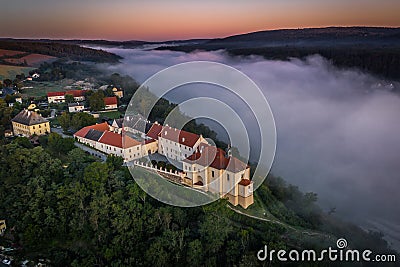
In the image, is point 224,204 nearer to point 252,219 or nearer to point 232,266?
point 252,219

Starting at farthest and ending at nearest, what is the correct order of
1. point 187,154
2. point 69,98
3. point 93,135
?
point 69,98
point 93,135
point 187,154

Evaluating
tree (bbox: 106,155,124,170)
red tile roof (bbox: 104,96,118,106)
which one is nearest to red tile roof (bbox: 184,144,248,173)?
tree (bbox: 106,155,124,170)

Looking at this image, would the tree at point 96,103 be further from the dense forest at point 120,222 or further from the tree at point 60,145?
the dense forest at point 120,222

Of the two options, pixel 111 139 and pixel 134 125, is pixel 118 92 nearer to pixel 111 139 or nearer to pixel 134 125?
pixel 134 125

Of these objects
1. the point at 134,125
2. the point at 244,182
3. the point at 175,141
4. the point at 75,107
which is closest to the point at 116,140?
the point at 134,125

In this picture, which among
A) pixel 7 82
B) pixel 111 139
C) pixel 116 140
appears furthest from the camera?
pixel 7 82

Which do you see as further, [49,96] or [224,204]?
[49,96]

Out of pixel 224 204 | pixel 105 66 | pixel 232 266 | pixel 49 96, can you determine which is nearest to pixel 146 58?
pixel 49 96
